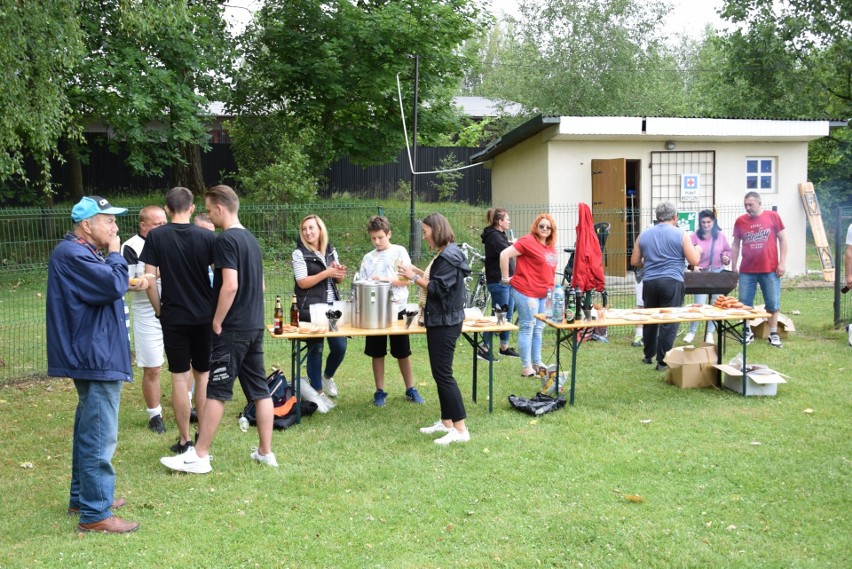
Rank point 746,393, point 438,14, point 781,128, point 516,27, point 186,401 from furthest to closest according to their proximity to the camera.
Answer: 1. point 516,27
2. point 438,14
3. point 781,128
4. point 746,393
5. point 186,401

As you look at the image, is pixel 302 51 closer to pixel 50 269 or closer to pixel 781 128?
pixel 781 128

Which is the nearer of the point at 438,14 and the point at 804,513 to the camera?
the point at 804,513

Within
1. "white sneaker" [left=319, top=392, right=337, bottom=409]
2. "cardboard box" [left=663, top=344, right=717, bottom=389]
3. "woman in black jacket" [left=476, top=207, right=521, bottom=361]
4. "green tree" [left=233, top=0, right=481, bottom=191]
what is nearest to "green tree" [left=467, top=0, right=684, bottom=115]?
"green tree" [left=233, top=0, right=481, bottom=191]

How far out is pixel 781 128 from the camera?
15.7 metres

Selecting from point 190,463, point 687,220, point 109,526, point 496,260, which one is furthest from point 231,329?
point 687,220

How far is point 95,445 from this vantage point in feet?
14.4

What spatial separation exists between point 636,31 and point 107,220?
Answer: 27819mm

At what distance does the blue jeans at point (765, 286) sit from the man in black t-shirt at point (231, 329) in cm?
663

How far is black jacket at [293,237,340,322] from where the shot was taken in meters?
6.80

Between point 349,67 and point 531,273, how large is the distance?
12.9m

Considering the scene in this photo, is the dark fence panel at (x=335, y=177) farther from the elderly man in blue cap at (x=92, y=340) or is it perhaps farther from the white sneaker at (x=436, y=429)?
the elderly man in blue cap at (x=92, y=340)

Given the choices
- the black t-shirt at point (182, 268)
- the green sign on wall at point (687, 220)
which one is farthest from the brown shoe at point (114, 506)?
the green sign on wall at point (687, 220)

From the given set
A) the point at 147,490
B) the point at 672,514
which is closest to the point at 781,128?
the point at 672,514

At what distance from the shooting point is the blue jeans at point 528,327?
26.0 ft
